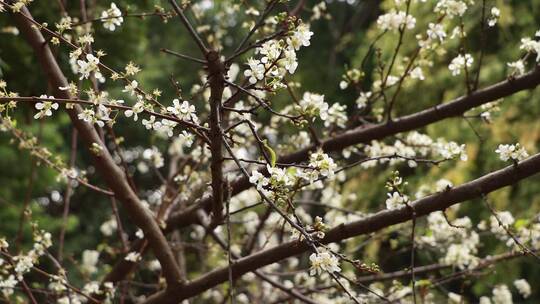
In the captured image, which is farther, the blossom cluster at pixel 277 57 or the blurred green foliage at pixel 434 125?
the blurred green foliage at pixel 434 125

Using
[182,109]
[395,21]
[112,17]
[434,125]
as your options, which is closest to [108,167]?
[112,17]

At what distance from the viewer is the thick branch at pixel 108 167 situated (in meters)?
2.08

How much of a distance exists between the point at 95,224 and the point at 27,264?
7.78 m

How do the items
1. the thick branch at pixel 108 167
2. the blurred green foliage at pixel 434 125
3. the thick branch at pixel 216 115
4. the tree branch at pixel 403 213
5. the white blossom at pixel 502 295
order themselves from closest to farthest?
1. the thick branch at pixel 216 115
2. the tree branch at pixel 403 213
3. the thick branch at pixel 108 167
4. the white blossom at pixel 502 295
5. the blurred green foliage at pixel 434 125

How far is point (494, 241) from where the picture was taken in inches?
198

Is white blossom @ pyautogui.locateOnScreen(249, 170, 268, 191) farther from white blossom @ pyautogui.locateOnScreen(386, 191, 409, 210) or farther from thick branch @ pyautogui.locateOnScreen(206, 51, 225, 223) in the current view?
white blossom @ pyautogui.locateOnScreen(386, 191, 409, 210)

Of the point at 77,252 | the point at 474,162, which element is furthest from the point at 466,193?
the point at 77,252

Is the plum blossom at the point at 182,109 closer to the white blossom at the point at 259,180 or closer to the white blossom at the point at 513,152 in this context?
the white blossom at the point at 259,180

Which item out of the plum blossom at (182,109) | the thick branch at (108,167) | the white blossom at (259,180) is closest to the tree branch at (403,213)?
the thick branch at (108,167)

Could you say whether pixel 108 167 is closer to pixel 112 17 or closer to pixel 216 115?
pixel 112 17

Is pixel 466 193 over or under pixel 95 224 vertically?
under

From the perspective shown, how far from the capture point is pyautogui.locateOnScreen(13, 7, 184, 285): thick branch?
2.08 metres

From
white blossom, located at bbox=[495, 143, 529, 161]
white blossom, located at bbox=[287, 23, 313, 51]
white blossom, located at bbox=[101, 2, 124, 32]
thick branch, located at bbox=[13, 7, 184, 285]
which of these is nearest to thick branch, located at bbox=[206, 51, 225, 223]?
white blossom, located at bbox=[287, 23, 313, 51]

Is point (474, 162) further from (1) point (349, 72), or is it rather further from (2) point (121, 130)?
(2) point (121, 130)
